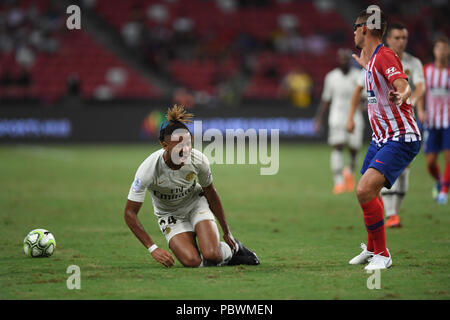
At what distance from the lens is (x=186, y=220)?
773 centimetres

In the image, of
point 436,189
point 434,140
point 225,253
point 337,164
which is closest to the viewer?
point 225,253

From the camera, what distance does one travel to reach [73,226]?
33.8 feet

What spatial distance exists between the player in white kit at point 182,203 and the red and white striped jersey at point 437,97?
18.5 ft

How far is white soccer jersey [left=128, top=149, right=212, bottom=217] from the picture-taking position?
6.98m

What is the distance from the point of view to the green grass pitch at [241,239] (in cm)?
611

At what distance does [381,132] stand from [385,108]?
0.25 metres

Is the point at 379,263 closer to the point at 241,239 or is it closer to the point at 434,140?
the point at 241,239

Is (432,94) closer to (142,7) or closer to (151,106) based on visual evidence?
(151,106)

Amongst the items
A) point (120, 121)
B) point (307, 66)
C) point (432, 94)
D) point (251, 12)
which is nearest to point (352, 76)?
point (432, 94)

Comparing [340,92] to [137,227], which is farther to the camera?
[340,92]

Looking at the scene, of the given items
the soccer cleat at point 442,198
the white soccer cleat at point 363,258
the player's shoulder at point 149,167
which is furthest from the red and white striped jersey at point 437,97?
the player's shoulder at point 149,167

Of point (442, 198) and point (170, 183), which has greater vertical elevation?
point (170, 183)

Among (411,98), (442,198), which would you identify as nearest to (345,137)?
(442,198)

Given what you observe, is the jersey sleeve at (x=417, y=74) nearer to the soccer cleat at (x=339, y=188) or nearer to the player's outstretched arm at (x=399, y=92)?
the player's outstretched arm at (x=399, y=92)
